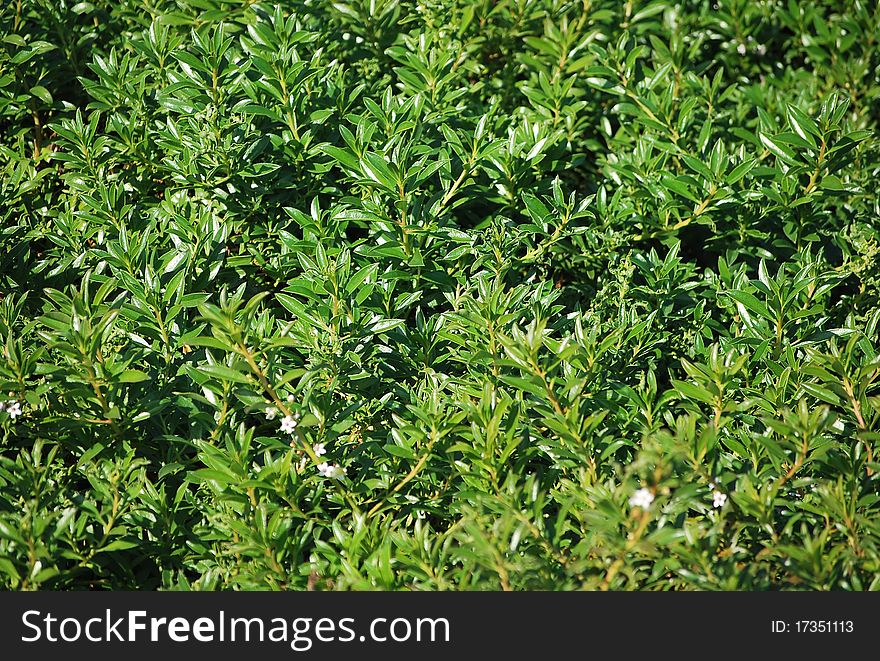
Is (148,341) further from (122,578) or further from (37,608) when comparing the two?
(37,608)

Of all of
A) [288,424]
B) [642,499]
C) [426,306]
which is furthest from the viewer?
[426,306]

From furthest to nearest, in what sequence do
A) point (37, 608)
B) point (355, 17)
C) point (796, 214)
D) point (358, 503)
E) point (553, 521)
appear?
point (355, 17) → point (796, 214) → point (358, 503) → point (553, 521) → point (37, 608)

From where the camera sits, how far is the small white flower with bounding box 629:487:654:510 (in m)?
1.81

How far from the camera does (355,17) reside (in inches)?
126

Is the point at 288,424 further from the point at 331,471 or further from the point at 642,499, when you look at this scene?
the point at 642,499

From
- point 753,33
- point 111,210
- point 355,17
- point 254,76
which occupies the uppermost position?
point 753,33

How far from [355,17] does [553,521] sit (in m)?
2.15

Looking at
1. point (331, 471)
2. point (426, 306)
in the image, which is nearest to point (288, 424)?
point (331, 471)

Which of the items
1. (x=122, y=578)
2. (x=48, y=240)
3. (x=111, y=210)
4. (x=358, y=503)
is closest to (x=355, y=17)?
(x=111, y=210)

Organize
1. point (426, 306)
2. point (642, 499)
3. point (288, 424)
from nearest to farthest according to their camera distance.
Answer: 1. point (642, 499)
2. point (288, 424)
3. point (426, 306)

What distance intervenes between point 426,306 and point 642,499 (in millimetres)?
1295

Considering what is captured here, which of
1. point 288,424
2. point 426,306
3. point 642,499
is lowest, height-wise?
point 642,499

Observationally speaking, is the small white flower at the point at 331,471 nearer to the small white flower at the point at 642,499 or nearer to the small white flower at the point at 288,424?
the small white flower at the point at 288,424

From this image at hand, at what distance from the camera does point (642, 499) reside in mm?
1813
